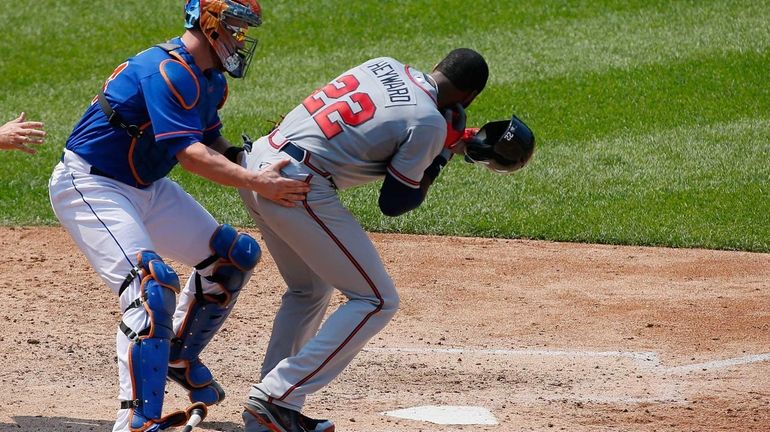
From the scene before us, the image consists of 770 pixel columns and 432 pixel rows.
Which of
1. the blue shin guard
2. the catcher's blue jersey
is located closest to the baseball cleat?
the blue shin guard

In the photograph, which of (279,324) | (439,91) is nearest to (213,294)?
(279,324)

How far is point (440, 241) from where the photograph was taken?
8.91m

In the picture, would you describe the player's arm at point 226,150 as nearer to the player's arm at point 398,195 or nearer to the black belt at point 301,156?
the black belt at point 301,156

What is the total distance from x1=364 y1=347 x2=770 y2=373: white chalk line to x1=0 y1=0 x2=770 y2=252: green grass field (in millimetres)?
2405

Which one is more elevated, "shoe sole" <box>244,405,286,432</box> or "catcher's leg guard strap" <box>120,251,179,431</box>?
"catcher's leg guard strap" <box>120,251,179,431</box>

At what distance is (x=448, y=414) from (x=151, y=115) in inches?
77.6

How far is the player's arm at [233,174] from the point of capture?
4.81 m

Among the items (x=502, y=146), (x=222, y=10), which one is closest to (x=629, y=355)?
(x=502, y=146)

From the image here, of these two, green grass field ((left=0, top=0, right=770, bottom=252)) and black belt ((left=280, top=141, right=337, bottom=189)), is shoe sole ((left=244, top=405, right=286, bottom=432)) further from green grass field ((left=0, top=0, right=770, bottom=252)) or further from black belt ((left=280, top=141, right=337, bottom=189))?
green grass field ((left=0, top=0, right=770, bottom=252))

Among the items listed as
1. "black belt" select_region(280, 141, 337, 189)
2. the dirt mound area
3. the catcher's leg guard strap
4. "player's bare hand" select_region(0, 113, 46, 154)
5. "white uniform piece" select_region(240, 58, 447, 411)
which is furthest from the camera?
the dirt mound area

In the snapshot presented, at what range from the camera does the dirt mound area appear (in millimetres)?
5566

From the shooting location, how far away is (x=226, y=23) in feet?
16.5

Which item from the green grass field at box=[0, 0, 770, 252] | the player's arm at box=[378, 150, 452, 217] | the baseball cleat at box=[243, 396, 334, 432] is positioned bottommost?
the green grass field at box=[0, 0, 770, 252]

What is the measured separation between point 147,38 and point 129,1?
1316 millimetres
